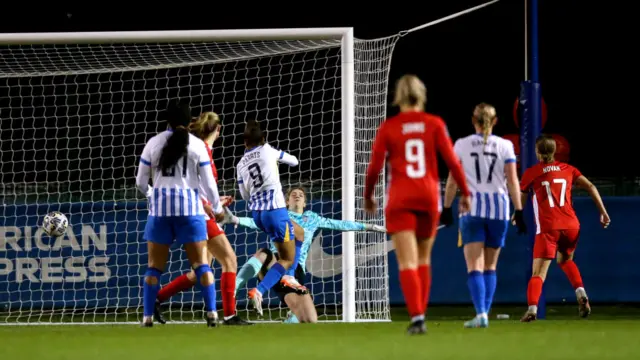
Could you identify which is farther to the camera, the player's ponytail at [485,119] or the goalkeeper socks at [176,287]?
the goalkeeper socks at [176,287]

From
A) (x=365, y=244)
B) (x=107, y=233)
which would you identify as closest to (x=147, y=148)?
(x=365, y=244)

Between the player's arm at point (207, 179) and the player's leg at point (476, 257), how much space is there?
6.33 ft

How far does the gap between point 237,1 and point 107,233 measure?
10489mm

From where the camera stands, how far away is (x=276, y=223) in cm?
1054

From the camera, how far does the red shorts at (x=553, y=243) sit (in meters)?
11.0

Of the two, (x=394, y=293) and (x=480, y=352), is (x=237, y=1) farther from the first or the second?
(x=480, y=352)

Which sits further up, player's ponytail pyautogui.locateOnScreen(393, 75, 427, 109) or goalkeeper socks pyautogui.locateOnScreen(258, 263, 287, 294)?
player's ponytail pyautogui.locateOnScreen(393, 75, 427, 109)

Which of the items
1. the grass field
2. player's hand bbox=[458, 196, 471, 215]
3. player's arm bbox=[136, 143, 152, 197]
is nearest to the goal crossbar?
player's arm bbox=[136, 143, 152, 197]

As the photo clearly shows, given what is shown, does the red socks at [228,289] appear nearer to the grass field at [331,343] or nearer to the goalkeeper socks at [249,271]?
the grass field at [331,343]

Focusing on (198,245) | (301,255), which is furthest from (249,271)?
(198,245)

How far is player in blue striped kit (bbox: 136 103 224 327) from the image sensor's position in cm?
886

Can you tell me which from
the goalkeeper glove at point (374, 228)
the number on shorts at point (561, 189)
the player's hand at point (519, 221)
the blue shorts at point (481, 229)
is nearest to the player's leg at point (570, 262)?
the number on shorts at point (561, 189)

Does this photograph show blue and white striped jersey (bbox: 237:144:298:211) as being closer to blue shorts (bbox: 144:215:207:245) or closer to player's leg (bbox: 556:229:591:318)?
blue shorts (bbox: 144:215:207:245)

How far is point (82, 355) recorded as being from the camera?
6.69 m
